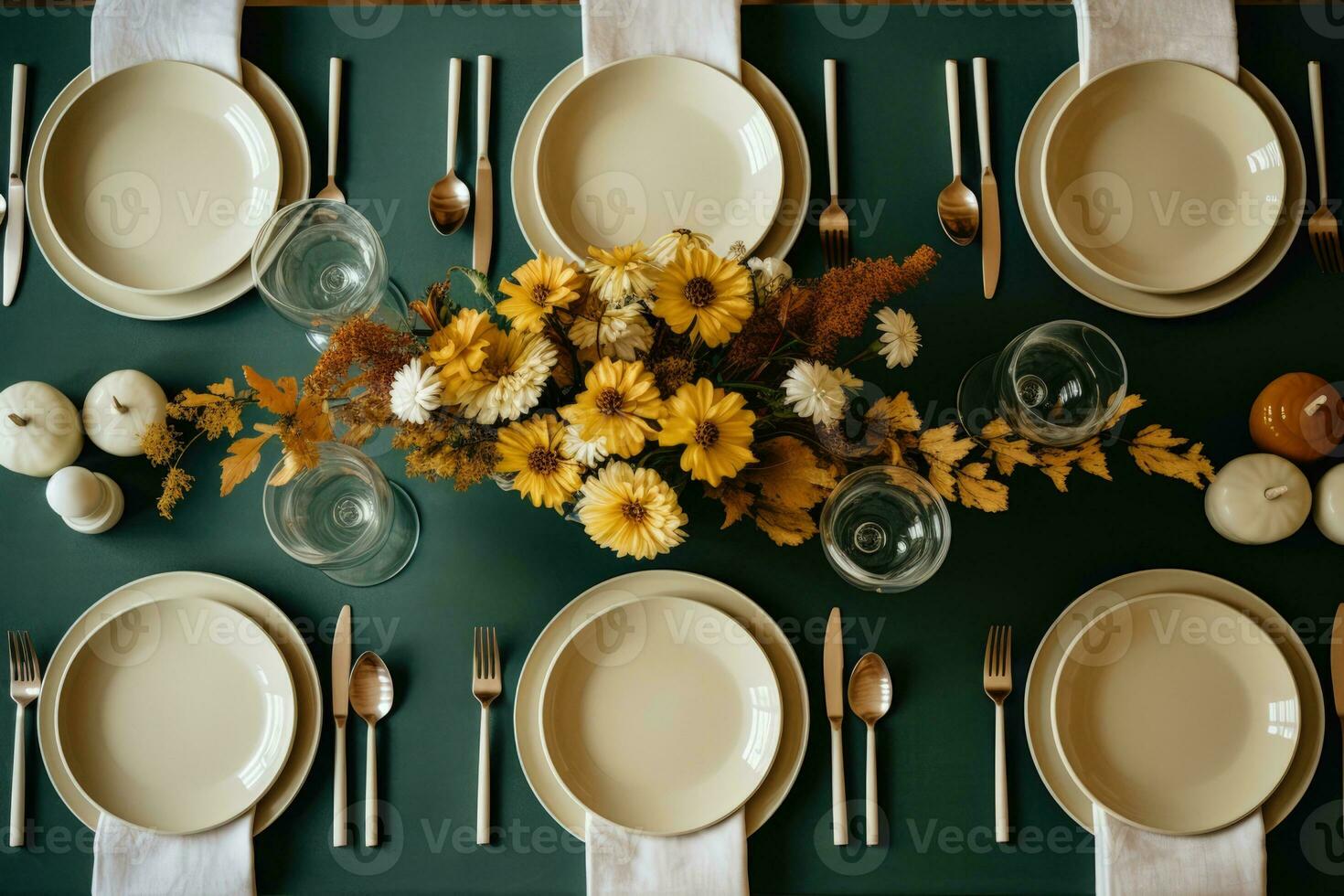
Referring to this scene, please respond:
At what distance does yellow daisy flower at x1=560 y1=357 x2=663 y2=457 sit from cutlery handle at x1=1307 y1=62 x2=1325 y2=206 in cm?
96

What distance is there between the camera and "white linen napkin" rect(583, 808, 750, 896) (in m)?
1.02

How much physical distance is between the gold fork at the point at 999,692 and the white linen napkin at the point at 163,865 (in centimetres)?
87

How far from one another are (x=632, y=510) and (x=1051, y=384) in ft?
1.90

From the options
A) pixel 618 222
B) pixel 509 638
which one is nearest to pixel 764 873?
pixel 509 638

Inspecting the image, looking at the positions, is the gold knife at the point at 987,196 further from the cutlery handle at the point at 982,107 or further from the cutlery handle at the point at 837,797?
the cutlery handle at the point at 837,797

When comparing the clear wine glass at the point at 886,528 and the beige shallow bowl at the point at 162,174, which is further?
the beige shallow bowl at the point at 162,174

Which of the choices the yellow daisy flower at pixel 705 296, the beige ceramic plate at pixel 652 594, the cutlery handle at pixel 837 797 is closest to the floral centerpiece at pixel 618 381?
the yellow daisy flower at pixel 705 296

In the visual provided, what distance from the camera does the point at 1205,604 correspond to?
1.02 meters

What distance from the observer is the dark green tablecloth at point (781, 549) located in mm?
1055

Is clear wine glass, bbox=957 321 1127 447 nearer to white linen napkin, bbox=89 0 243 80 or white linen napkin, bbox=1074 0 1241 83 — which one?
white linen napkin, bbox=1074 0 1241 83

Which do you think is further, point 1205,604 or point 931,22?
point 931,22

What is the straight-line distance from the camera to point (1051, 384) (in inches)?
40.6

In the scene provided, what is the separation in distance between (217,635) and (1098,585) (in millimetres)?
1048

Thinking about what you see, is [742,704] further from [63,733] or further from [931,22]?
[931,22]
